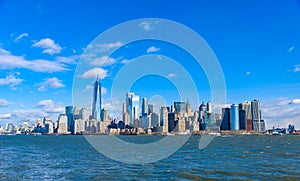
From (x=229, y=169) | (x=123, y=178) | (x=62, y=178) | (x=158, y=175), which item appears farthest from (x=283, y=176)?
(x=62, y=178)

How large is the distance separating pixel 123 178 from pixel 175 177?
5.68 m

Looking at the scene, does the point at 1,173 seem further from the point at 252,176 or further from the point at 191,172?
the point at 252,176

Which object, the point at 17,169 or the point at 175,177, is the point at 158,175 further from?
the point at 17,169

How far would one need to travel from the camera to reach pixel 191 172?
3822cm

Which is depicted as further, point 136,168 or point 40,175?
point 136,168

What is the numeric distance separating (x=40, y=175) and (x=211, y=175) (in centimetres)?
1972

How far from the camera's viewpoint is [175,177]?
113 ft

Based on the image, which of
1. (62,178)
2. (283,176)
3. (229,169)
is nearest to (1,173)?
(62,178)

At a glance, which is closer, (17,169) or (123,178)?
(123,178)

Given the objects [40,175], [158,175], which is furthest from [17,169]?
[158,175]

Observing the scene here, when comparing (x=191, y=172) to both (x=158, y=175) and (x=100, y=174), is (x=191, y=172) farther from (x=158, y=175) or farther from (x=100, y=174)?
(x=100, y=174)

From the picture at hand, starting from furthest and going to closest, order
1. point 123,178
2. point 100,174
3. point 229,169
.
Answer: point 229,169, point 100,174, point 123,178

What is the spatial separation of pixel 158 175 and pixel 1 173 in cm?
1922

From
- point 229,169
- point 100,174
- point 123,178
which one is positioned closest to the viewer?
point 123,178
